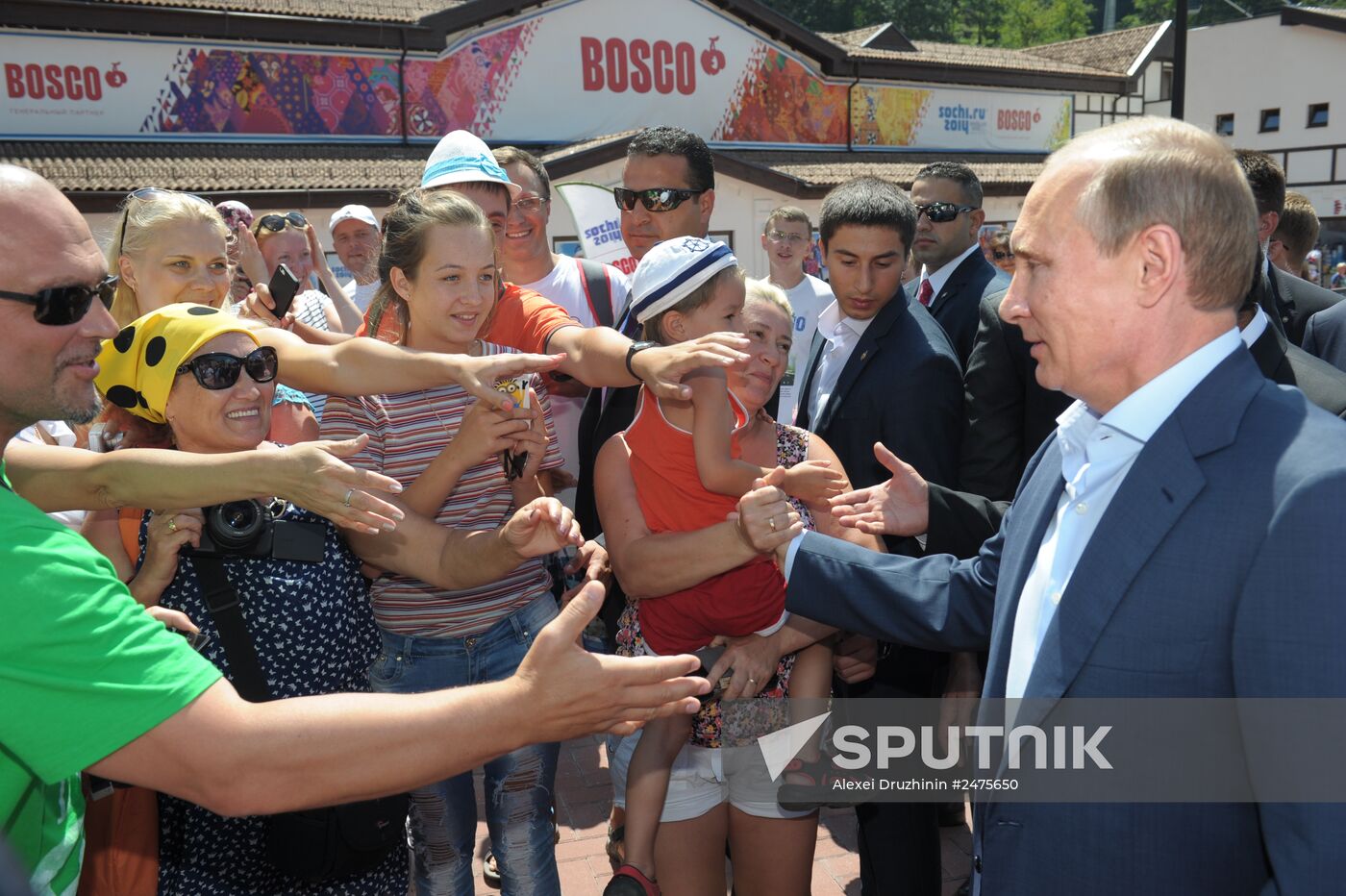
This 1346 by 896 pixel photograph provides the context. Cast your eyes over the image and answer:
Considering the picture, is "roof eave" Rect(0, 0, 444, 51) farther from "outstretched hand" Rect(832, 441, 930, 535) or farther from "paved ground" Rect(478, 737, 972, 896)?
"outstretched hand" Rect(832, 441, 930, 535)

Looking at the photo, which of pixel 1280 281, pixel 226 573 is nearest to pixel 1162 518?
pixel 226 573

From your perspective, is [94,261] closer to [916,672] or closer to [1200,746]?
[1200,746]

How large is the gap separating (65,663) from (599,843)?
3.24 m

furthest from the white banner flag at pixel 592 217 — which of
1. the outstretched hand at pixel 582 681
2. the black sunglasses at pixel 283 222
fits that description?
the outstretched hand at pixel 582 681

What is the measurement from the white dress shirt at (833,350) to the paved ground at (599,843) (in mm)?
1850

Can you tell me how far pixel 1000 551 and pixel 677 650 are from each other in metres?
1.13

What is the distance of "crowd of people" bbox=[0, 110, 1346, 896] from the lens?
162 cm

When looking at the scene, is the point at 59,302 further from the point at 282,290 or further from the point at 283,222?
the point at 283,222

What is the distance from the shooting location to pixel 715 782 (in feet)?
10.1

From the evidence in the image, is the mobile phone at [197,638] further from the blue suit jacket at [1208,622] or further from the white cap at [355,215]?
the white cap at [355,215]

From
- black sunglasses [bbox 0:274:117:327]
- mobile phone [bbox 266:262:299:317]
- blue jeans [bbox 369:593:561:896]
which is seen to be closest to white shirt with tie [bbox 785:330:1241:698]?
blue jeans [bbox 369:593:561:896]

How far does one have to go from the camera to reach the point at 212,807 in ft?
5.40

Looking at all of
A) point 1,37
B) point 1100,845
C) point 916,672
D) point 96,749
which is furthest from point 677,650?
point 1,37

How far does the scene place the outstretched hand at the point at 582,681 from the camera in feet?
5.75
